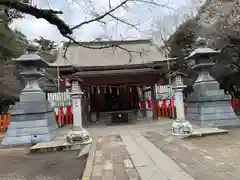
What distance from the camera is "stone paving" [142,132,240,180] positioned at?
4.20 meters

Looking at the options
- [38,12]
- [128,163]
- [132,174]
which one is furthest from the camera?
[128,163]

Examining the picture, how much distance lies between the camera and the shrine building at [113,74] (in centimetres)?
1289

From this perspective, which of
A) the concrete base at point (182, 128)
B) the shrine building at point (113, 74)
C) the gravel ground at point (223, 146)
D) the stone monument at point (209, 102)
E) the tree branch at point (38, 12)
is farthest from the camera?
the shrine building at point (113, 74)

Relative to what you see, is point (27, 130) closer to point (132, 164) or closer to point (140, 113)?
point (132, 164)

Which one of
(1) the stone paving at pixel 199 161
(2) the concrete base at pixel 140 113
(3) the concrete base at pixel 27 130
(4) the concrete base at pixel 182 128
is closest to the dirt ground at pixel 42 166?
→ (3) the concrete base at pixel 27 130

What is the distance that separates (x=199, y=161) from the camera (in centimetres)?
511

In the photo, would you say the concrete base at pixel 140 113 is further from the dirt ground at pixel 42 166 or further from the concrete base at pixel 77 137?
the dirt ground at pixel 42 166

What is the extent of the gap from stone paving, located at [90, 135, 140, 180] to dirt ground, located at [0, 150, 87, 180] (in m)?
0.39

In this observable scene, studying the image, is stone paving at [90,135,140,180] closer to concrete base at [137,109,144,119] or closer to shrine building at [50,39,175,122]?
shrine building at [50,39,175,122]

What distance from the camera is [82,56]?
51.0 ft

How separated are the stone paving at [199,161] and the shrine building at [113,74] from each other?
16.3 feet

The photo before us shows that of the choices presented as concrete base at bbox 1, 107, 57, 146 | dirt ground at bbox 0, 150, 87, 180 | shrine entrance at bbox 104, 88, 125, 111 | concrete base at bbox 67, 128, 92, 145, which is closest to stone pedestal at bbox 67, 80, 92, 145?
concrete base at bbox 67, 128, 92, 145

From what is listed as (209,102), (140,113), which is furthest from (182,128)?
(140,113)

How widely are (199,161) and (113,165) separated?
1.89 metres
